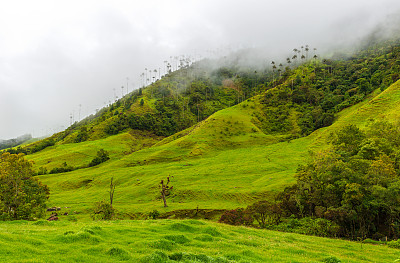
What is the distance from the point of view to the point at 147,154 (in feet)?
511

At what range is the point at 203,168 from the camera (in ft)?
381

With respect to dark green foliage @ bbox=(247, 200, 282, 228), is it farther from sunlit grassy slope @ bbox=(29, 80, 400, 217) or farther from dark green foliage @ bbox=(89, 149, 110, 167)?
dark green foliage @ bbox=(89, 149, 110, 167)

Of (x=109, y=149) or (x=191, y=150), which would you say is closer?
(x=191, y=150)

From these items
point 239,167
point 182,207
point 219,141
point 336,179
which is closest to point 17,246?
point 336,179

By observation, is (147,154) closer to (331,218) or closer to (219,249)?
(331,218)

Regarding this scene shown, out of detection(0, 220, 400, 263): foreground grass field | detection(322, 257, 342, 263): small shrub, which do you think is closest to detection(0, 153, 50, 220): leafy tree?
detection(0, 220, 400, 263): foreground grass field

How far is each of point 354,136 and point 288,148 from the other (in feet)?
247

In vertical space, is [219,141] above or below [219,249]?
above

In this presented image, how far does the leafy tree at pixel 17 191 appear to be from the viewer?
43987 millimetres

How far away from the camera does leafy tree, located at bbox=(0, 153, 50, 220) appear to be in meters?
44.0

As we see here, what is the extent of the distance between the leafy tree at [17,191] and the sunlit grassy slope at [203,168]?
27415 millimetres

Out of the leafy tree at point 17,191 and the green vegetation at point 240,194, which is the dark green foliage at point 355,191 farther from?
the leafy tree at point 17,191

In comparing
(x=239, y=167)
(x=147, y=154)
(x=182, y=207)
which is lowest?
(x=182, y=207)

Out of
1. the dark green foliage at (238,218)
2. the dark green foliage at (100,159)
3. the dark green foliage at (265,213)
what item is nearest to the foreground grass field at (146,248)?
the dark green foliage at (265,213)
